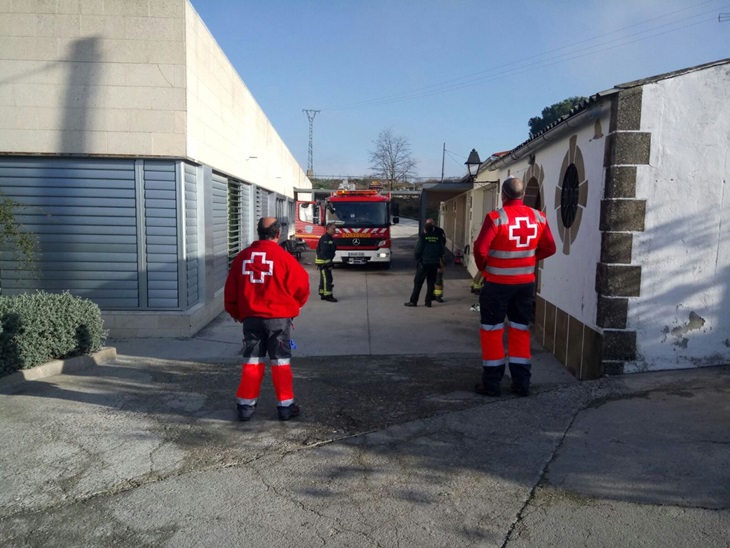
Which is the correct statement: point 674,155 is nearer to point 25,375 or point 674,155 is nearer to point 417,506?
point 417,506

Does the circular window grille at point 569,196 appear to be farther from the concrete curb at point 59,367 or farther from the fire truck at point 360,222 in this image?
the fire truck at point 360,222

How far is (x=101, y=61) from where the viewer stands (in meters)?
8.07

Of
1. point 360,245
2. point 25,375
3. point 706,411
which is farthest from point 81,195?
point 360,245

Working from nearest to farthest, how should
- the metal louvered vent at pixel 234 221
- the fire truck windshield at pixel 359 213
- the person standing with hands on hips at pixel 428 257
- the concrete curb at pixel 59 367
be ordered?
1. the concrete curb at pixel 59 367
2. the person standing with hands on hips at pixel 428 257
3. the metal louvered vent at pixel 234 221
4. the fire truck windshield at pixel 359 213

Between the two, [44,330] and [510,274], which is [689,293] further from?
[44,330]

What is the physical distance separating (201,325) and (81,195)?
8.31ft

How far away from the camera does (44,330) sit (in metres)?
6.12

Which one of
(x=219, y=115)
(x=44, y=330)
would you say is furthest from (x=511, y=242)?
(x=219, y=115)

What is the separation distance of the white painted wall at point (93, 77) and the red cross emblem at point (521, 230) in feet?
16.8

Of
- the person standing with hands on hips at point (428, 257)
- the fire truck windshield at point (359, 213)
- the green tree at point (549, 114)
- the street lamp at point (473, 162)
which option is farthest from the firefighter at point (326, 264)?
the green tree at point (549, 114)

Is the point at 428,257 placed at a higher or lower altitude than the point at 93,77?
lower

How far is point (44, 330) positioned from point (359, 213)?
44.3 feet

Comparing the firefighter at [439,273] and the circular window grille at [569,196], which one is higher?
the circular window grille at [569,196]

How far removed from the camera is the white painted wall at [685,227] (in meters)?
5.47
